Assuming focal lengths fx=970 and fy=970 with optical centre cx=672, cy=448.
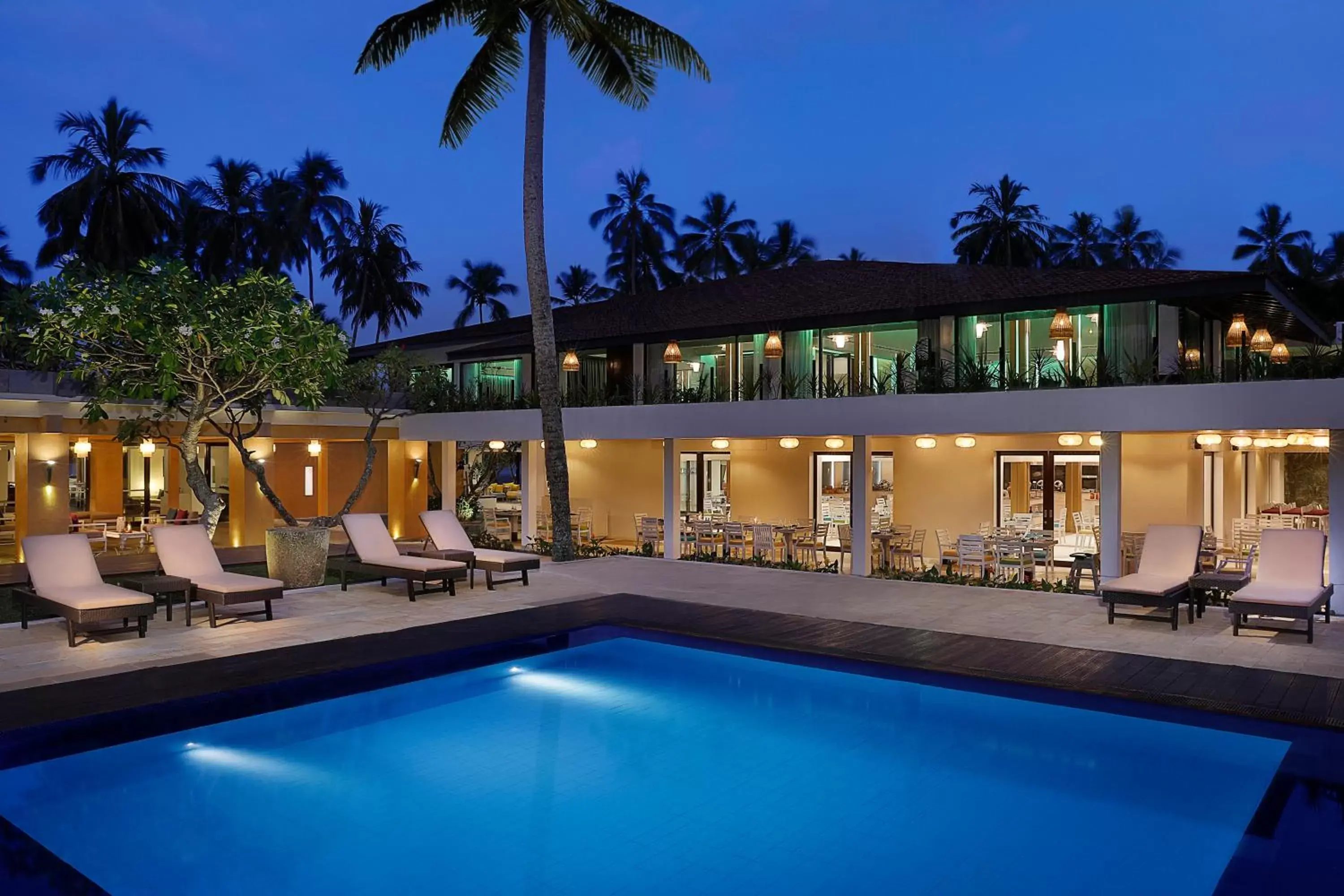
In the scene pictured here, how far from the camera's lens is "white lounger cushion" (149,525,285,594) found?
40.6 ft

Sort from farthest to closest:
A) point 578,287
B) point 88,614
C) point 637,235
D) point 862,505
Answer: point 578,287 < point 637,235 < point 862,505 < point 88,614

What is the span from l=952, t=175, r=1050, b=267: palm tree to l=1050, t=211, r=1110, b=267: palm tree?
123 inches

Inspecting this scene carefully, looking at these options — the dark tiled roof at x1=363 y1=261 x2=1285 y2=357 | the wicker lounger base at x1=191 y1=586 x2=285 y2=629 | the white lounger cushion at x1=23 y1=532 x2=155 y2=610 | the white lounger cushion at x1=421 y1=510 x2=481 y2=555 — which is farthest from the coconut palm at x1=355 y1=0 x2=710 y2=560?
the white lounger cushion at x1=23 y1=532 x2=155 y2=610

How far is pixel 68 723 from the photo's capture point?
7.54 metres

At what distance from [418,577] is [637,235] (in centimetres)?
3853

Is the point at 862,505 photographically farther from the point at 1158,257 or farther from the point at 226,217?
the point at 1158,257

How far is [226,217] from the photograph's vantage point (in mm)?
42094

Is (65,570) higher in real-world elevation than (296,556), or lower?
higher

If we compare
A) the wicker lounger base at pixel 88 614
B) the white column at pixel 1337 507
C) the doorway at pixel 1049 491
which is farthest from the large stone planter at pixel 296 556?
the white column at pixel 1337 507

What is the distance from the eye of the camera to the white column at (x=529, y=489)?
22.5m

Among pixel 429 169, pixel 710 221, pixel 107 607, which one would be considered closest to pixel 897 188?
pixel 429 169

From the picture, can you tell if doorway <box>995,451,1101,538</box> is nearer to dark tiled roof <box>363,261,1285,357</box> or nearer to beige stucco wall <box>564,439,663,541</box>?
dark tiled roof <box>363,261,1285,357</box>

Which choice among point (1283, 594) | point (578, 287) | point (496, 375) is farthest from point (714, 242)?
point (1283, 594)

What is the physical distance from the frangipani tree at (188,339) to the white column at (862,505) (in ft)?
29.3
